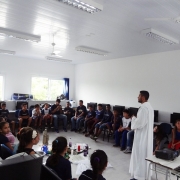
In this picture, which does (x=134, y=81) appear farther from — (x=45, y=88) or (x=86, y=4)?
(x=86, y=4)

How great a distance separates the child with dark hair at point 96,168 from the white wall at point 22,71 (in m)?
6.26

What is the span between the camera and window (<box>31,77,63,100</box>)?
25.5 feet

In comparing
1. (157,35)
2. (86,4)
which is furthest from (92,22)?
(157,35)

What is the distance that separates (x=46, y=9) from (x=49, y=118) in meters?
4.39

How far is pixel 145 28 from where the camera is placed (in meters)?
3.54

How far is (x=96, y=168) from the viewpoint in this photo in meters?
1.59

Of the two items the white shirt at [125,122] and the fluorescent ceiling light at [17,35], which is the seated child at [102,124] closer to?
the white shirt at [125,122]

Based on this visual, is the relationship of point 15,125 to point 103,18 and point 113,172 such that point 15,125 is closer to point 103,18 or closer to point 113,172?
point 113,172

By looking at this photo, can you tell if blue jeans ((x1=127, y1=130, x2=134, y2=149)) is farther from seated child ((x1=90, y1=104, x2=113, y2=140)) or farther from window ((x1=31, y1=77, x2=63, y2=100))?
window ((x1=31, y1=77, x2=63, y2=100))

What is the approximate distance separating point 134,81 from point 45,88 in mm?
4035

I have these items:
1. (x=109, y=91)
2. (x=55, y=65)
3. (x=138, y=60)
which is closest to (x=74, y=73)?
(x=55, y=65)

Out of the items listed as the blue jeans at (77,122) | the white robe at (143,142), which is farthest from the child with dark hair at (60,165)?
the blue jeans at (77,122)

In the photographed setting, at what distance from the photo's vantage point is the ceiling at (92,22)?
2695mm

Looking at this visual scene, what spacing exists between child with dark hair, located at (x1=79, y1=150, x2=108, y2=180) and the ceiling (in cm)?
210
